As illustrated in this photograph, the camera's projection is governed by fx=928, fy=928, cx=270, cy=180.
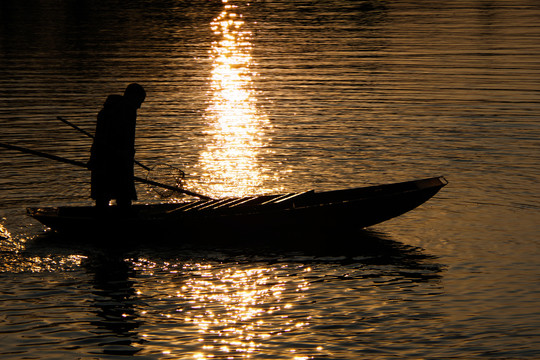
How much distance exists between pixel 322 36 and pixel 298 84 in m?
18.5

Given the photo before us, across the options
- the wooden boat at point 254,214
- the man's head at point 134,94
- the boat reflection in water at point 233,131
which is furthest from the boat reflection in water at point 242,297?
the boat reflection in water at point 233,131

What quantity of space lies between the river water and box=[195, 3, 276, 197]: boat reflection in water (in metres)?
0.10

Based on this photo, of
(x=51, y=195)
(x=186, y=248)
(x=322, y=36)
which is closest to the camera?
(x=186, y=248)

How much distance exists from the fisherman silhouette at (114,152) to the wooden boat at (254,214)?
433 millimetres

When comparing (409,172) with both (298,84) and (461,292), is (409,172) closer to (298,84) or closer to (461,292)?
(461,292)

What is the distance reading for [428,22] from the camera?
190 ft

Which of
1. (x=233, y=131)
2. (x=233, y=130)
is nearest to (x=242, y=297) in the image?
(x=233, y=131)

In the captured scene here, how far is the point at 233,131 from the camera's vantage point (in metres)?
25.2

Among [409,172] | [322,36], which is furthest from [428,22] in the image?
[409,172]

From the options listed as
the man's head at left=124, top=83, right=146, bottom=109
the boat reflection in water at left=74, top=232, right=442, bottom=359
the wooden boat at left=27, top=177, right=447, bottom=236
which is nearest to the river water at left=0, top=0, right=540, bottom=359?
the boat reflection in water at left=74, top=232, right=442, bottom=359

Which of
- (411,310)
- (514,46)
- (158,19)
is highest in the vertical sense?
(158,19)

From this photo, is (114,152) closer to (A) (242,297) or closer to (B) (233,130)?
(A) (242,297)

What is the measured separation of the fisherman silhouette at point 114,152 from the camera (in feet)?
47.0

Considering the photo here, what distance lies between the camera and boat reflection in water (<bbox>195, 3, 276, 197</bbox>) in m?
19.1
